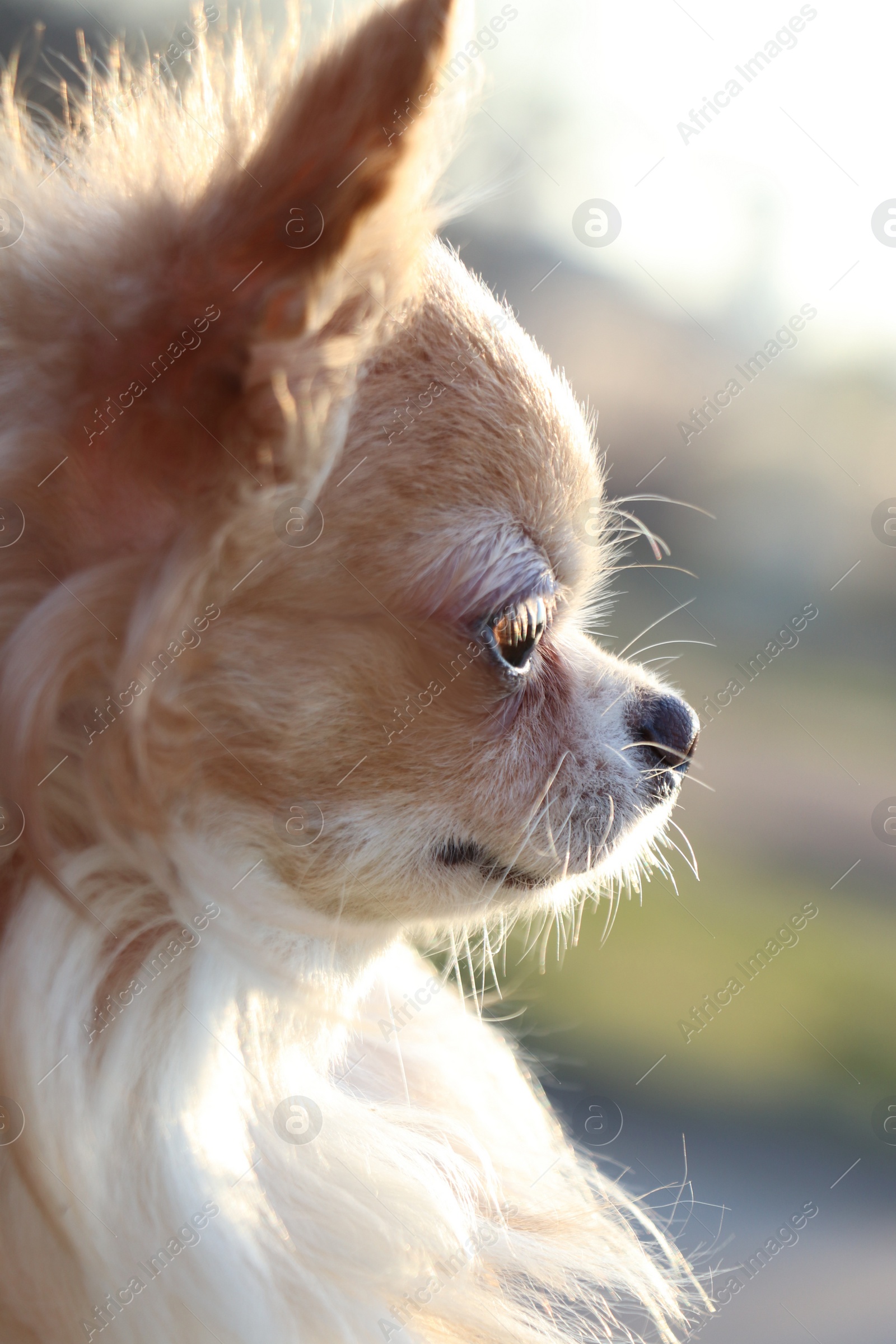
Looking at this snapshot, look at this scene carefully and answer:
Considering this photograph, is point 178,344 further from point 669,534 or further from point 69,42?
point 669,534

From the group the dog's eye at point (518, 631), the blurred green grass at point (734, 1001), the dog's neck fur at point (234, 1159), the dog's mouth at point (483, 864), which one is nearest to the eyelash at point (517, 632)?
the dog's eye at point (518, 631)

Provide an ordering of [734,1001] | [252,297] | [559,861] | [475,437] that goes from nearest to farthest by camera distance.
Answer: [252,297], [475,437], [559,861], [734,1001]

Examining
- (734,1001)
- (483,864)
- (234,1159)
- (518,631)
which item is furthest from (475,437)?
(734,1001)

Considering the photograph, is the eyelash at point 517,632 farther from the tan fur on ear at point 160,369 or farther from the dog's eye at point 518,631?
the tan fur on ear at point 160,369

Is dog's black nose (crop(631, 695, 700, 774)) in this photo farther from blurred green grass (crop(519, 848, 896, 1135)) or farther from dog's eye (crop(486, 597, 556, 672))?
blurred green grass (crop(519, 848, 896, 1135))

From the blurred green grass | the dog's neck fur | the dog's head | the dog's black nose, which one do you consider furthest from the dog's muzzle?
the blurred green grass

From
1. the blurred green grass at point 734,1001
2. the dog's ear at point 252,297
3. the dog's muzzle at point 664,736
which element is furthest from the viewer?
the blurred green grass at point 734,1001

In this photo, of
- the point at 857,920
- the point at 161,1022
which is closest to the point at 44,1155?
the point at 161,1022

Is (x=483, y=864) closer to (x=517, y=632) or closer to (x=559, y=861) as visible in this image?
(x=559, y=861)
